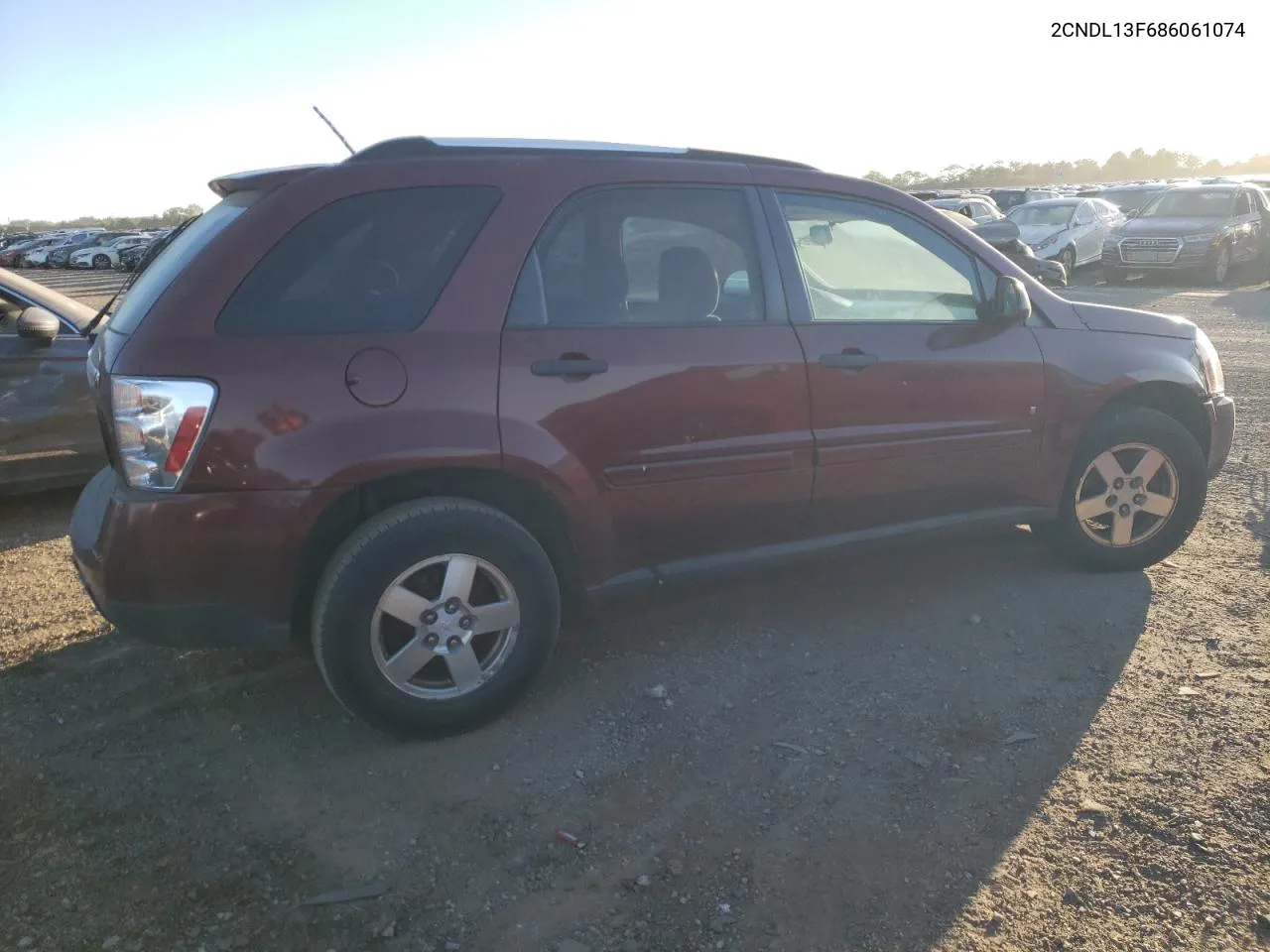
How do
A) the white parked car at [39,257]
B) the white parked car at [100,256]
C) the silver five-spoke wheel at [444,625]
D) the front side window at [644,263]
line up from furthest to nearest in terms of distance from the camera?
the white parked car at [39,257] < the white parked car at [100,256] < the front side window at [644,263] < the silver five-spoke wheel at [444,625]

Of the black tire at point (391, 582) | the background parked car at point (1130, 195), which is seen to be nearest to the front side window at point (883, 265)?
the black tire at point (391, 582)

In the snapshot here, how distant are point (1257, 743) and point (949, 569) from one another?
1.63 meters

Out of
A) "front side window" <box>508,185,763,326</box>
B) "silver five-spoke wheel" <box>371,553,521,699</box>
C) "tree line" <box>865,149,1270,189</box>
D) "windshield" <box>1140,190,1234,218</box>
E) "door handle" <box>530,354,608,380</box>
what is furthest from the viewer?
"tree line" <box>865,149,1270,189</box>

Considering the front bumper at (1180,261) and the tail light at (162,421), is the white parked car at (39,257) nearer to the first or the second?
the front bumper at (1180,261)

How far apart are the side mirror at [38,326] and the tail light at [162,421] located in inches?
122

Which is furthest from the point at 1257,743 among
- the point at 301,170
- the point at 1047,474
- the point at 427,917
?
the point at 301,170

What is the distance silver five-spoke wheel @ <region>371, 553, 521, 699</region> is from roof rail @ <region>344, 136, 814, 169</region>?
1.34 metres

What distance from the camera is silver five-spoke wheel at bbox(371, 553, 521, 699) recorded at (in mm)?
3180

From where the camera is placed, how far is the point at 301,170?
3236 mm

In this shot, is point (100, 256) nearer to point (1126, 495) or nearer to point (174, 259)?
point (174, 259)

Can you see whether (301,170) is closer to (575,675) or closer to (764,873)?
(575,675)

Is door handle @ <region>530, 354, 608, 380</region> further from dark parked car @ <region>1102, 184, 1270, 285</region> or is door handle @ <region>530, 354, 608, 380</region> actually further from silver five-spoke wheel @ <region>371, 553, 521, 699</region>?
dark parked car @ <region>1102, 184, 1270, 285</region>

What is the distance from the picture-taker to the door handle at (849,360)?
380 cm

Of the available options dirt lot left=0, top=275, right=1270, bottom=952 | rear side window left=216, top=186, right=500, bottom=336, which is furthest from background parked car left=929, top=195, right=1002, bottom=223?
rear side window left=216, top=186, right=500, bottom=336
